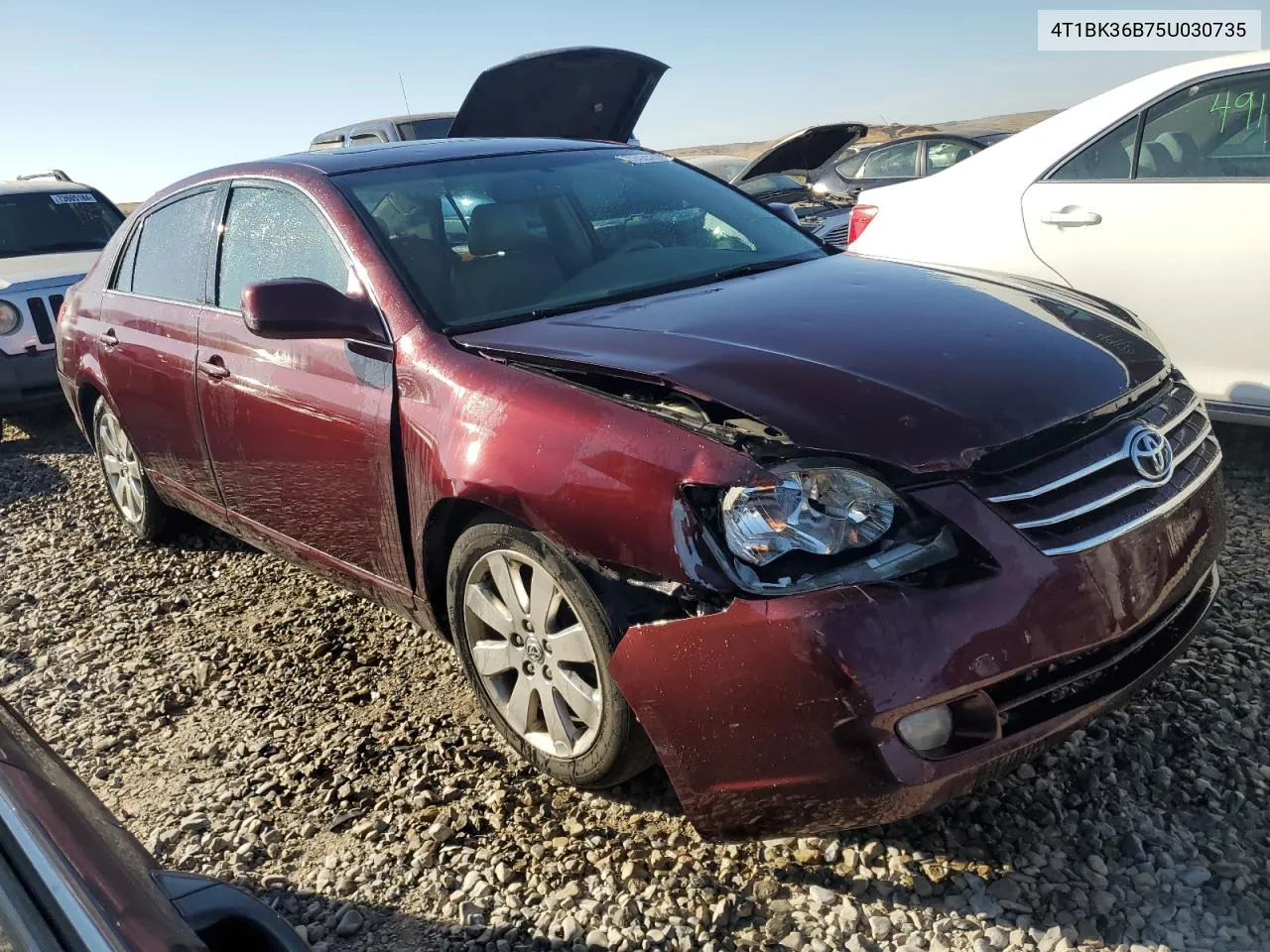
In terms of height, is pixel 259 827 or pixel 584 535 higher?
pixel 584 535

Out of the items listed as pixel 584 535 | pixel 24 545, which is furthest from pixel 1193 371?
pixel 24 545

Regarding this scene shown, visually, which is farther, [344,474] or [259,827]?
[344,474]

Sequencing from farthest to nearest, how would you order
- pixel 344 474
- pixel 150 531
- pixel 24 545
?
pixel 24 545
pixel 150 531
pixel 344 474

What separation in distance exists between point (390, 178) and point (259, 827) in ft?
6.42

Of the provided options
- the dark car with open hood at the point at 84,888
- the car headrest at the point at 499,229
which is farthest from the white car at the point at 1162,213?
the dark car with open hood at the point at 84,888

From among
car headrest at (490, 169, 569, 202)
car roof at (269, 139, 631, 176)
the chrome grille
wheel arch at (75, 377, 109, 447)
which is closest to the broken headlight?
the chrome grille

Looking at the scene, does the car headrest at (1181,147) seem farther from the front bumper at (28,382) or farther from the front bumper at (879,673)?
the front bumper at (28,382)

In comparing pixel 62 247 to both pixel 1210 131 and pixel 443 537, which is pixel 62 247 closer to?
pixel 443 537

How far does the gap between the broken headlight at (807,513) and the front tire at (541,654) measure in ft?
1.27

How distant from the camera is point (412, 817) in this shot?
262cm

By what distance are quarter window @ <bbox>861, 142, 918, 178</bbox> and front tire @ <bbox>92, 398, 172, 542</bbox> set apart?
8.67 metres

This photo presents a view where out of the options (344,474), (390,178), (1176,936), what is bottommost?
(1176,936)

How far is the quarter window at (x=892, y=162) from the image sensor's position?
1122 centimetres

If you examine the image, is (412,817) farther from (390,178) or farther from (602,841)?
(390,178)
